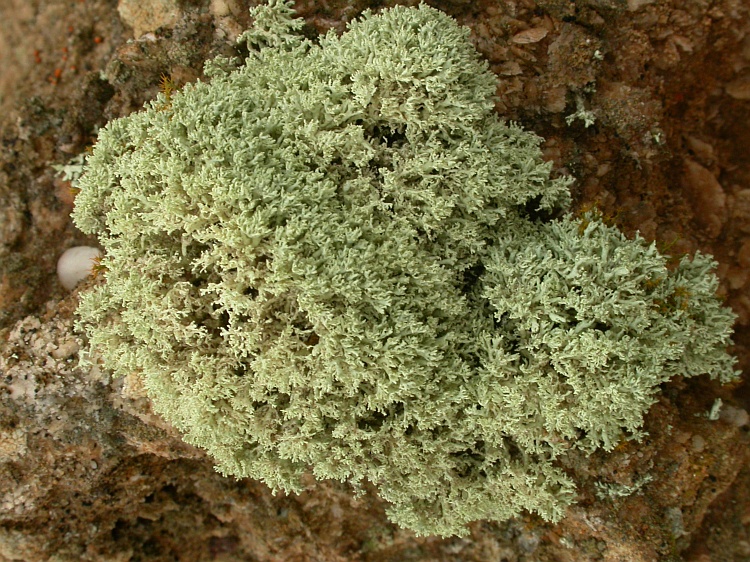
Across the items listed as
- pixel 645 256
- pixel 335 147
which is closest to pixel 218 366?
pixel 335 147

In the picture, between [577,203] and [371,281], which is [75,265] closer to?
[371,281]

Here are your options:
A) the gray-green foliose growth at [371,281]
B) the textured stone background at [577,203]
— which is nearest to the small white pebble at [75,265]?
the textured stone background at [577,203]

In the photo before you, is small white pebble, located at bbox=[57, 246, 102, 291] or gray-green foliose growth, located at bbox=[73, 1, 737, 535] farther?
small white pebble, located at bbox=[57, 246, 102, 291]

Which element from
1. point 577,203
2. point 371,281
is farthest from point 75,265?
point 577,203

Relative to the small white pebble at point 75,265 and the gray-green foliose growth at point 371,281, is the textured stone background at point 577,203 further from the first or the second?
the gray-green foliose growth at point 371,281

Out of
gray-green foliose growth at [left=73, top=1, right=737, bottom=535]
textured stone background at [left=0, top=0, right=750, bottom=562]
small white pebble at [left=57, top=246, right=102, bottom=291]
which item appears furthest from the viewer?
small white pebble at [left=57, top=246, right=102, bottom=291]

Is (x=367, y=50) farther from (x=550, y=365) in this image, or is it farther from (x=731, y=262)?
(x=731, y=262)

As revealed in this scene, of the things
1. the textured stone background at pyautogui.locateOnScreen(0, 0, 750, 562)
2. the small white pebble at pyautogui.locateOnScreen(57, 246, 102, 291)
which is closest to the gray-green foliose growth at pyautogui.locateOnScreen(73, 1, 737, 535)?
the textured stone background at pyautogui.locateOnScreen(0, 0, 750, 562)

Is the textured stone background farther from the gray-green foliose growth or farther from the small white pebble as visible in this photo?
the gray-green foliose growth
